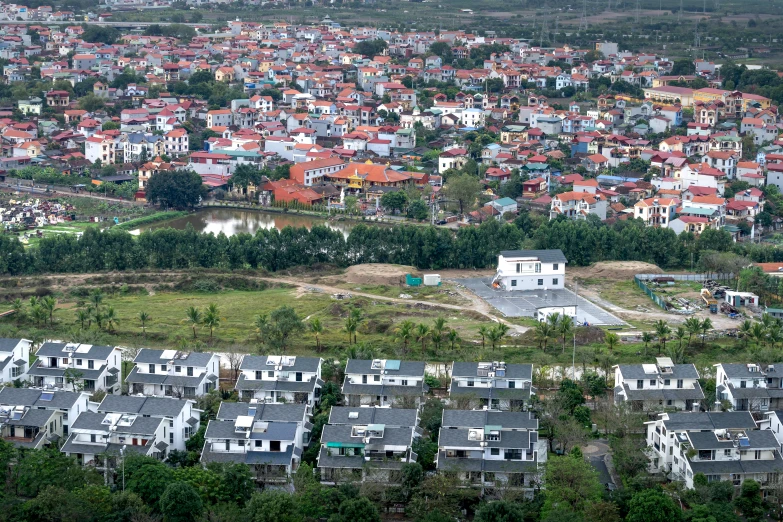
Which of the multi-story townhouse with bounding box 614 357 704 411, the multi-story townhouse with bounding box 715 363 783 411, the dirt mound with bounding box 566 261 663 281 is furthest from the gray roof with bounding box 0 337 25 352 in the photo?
the dirt mound with bounding box 566 261 663 281

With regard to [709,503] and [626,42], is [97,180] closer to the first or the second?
[709,503]

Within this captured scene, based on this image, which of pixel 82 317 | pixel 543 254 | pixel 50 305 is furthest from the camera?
pixel 543 254

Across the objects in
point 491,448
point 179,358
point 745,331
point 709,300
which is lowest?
point 709,300

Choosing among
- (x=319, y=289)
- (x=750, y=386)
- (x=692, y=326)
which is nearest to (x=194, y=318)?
(x=319, y=289)

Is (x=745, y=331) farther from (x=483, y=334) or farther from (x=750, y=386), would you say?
(x=483, y=334)

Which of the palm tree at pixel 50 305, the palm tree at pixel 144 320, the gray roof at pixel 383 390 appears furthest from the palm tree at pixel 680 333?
the palm tree at pixel 50 305

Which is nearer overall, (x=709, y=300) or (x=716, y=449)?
(x=716, y=449)

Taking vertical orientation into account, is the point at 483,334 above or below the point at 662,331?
below
